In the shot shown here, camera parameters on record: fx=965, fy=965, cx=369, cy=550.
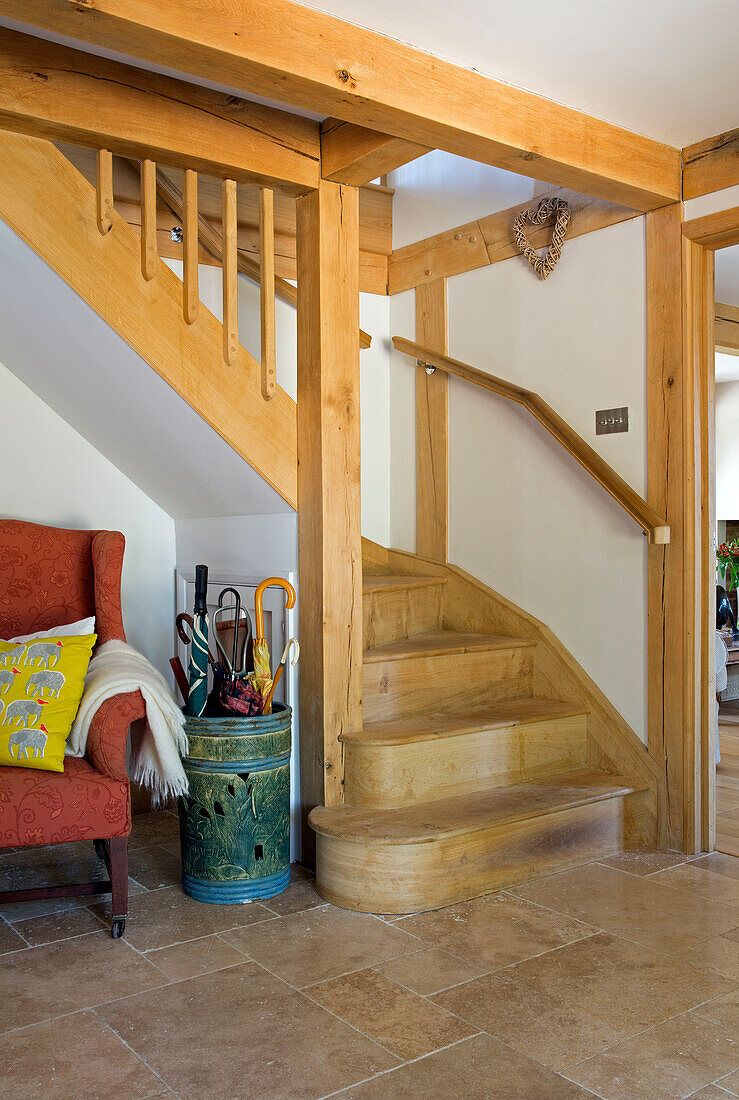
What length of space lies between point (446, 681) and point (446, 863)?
0.78m

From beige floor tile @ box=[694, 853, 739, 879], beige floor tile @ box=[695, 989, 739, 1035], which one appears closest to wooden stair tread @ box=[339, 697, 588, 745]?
beige floor tile @ box=[694, 853, 739, 879]

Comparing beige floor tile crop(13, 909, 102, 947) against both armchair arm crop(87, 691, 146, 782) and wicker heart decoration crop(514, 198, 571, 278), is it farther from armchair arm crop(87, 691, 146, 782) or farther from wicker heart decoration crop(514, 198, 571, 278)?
wicker heart decoration crop(514, 198, 571, 278)

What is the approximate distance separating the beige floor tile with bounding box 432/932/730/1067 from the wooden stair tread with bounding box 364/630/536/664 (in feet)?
3.61

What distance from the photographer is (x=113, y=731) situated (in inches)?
97.7

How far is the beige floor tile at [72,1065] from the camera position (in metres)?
1.77

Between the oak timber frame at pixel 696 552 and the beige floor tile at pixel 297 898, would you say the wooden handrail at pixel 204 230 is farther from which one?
the beige floor tile at pixel 297 898

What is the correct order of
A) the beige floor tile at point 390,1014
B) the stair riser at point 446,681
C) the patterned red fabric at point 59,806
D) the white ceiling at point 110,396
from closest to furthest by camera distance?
the beige floor tile at point 390,1014, the patterned red fabric at point 59,806, the white ceiling at point 110,396, the stair riser at point 446,681

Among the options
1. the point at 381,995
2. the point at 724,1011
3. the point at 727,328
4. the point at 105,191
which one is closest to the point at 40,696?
the point at 381,995

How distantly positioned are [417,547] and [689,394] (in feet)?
4.57

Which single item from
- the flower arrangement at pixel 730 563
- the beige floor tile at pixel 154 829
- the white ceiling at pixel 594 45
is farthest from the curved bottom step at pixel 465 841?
the flower arrangement at pixel 730 563

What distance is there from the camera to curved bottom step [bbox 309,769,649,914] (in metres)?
2.59

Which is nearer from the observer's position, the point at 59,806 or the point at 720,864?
the point at 59,806

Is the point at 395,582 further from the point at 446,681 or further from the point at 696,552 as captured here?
the point at 696,552

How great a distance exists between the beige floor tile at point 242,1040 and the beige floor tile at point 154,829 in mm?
1058
